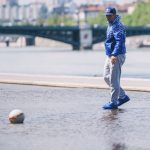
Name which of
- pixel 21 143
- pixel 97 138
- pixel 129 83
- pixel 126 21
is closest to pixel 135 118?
pixel 97 138

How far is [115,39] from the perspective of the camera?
12.7 metres

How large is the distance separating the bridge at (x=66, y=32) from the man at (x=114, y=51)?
83.2 metres

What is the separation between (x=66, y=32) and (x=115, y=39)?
309 ft

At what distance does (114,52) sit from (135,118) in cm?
188

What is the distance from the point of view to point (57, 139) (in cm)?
891

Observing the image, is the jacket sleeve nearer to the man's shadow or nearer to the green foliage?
the man's shadow

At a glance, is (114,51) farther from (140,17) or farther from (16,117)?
(140,17)

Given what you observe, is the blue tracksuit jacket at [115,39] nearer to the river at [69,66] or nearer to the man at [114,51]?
the man at [114,51]

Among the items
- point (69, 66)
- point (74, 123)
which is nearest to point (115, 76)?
point (74, 123)

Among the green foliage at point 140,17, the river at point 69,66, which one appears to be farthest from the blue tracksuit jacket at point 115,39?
the green foliage at point 140,17

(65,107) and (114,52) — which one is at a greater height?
(114,52)

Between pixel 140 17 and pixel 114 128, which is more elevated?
pixel 114 128

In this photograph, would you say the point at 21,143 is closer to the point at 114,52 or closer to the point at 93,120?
the point at 93,120

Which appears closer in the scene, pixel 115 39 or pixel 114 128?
pixel 114 128
